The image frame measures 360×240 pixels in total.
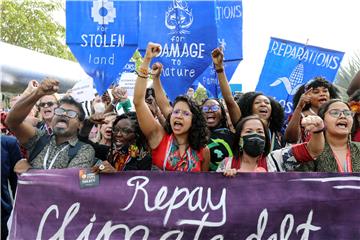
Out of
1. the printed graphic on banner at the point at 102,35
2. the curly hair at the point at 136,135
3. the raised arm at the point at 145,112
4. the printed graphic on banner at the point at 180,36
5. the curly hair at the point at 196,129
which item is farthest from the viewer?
the printed graphic on banner at the point at 102,35

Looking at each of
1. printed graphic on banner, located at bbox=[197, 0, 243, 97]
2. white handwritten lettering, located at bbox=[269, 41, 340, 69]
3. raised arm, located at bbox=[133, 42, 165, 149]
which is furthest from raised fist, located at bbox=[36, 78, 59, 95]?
white handwritten lettering, located at bbox=[269, 41, 340, 69]

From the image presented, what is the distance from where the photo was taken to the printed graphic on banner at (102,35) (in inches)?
A: 252

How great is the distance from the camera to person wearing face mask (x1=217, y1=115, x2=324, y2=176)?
4.29 metres

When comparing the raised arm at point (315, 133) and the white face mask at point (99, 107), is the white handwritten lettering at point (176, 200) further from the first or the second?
the white face mask at point (99, 107)

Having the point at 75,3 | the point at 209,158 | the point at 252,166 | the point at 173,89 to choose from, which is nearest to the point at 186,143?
the point at 209,158

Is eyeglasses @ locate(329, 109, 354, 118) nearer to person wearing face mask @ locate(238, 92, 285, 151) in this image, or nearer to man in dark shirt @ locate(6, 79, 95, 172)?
person wearing face mask @ locate(238, 92, 285, 151)

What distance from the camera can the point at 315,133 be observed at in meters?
4.16

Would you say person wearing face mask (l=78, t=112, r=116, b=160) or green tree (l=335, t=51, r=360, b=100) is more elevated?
green tree (l=335, t=51, r=360, b=100)

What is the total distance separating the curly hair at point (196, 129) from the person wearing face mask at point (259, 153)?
8.9 inches

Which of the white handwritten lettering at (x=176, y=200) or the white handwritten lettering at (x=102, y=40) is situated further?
the white handwritten lettering at (x=102, y=40)

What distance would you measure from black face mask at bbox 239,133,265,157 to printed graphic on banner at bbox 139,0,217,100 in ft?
6.49

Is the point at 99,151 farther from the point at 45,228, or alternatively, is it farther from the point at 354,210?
the point at 354,210

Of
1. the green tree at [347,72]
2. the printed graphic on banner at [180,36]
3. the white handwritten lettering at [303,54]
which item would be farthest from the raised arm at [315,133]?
the green tree at [347,72]

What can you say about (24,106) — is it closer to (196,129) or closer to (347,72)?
(196,129)
